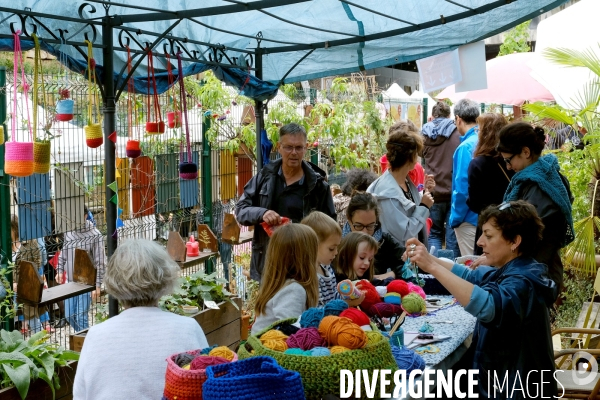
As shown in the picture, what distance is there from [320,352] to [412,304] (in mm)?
1227

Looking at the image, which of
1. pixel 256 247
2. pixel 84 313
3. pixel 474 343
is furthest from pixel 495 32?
pixel 84 313

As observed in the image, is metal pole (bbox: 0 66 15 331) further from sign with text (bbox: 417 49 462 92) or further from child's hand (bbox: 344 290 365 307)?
sign with text (bbox: 417 49 462 92)

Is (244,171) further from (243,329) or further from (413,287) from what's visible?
(413,287)

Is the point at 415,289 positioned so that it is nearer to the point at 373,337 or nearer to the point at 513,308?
the point at 513,308

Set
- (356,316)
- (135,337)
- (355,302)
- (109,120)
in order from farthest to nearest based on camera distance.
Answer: (109,120)
(355,302)
(356,316)
(135,337)

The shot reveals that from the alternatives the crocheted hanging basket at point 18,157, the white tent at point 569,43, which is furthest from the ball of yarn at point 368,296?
the white tent at point 569,43

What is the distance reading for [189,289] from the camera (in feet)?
15.5

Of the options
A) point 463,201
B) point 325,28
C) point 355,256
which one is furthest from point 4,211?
point 463,201

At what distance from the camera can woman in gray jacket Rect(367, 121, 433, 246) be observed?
14.6 feet

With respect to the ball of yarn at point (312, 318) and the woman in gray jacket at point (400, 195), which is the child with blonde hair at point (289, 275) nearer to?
the ball of yarn at point (312, 318)

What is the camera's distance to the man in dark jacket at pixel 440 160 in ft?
23.1

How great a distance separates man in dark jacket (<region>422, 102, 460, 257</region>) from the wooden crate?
160 inches

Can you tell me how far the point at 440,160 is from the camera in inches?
290

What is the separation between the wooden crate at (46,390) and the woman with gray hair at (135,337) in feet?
3.36
